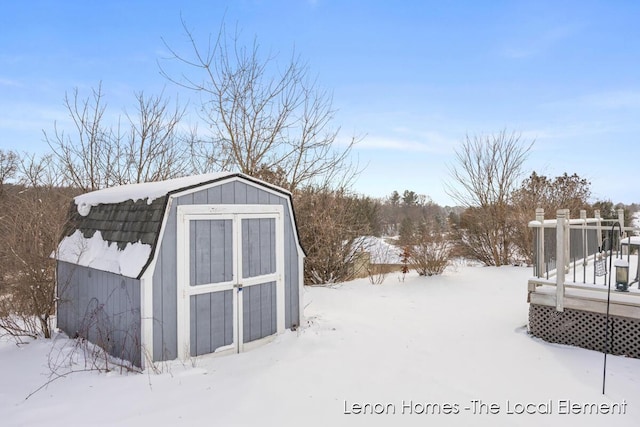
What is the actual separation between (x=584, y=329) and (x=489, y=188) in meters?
A: 8.99

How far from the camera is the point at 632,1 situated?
22.2 ft

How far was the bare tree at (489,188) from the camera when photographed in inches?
476

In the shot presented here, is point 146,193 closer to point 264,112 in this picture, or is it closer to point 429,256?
point 264,112

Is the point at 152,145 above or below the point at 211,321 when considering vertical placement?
above

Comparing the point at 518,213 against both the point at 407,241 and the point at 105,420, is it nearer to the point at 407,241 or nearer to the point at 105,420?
the point at 407,241

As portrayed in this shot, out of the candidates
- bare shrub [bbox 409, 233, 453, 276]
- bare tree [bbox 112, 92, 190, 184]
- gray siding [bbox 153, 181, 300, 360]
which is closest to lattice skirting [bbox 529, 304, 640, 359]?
bare shrub [bbox 409, 233, 453, 276]

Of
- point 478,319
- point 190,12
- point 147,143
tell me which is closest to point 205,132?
point 147,143

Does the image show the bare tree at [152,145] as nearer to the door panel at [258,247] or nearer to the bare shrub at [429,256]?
the door panel at [258,247]

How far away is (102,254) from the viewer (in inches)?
176

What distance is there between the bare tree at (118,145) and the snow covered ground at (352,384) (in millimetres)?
5740

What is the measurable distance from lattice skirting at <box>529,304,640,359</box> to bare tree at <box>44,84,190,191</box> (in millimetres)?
9789

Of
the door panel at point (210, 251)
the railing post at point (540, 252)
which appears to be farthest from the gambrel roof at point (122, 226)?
the railing post at point (540, 252)

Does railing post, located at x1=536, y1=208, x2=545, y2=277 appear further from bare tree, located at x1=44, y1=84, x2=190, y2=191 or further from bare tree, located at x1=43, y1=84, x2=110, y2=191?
bare tree, located at x1=43, y1=84, x2=110, y2=191

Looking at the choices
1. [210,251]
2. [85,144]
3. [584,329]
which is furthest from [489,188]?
[85,144]
